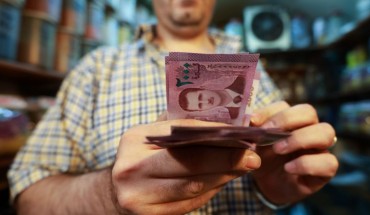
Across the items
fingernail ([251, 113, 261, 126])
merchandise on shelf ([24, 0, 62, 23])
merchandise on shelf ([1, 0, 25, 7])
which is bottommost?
fingernail ([251, 113, 261, 126])

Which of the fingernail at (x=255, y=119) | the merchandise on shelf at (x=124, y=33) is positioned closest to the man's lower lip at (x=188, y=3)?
the fingernail at (x=255, y=119)

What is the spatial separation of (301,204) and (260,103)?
73.1 inches

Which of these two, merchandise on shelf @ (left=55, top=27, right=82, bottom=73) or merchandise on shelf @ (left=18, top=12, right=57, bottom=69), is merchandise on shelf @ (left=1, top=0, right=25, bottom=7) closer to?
merchandise on shelf @ (left=18, top=12, right=57, bottom=69)

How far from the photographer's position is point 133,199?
43cm

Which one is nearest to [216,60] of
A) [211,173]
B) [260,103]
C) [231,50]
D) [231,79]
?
[231,79]

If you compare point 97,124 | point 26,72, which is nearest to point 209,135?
point 97,124

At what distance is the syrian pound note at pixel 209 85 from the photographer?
45 centimetres

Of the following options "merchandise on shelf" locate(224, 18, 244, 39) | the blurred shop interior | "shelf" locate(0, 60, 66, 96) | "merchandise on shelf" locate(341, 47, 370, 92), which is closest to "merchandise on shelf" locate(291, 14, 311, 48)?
the blurred shop interior

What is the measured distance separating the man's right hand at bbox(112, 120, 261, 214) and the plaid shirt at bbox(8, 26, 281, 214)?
1.12ft

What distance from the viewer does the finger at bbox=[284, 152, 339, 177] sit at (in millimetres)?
625

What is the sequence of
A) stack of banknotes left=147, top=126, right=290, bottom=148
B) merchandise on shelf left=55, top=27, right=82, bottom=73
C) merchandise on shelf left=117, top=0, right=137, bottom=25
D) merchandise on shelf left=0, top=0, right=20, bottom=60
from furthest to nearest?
merchandise on shelf left=117, top=0, right=137, bottom=25
merchandise on shelf left=55, top=27, right=82, bottom=73
merchandise on shelf left=0, top=0, right=20, bottom=60
stack of banknotes left=147, top=126, right=290, bottom=148

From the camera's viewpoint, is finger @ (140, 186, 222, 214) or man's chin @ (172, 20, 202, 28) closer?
finger @ (140, 186, 222, 214)

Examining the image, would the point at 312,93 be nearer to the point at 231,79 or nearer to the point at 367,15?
the point at 367,15

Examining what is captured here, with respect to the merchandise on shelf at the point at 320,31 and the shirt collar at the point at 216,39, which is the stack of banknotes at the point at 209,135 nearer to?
the shirt collar at the point at 216,39
